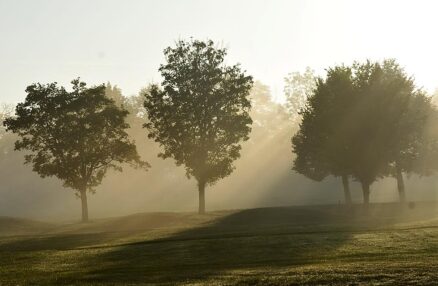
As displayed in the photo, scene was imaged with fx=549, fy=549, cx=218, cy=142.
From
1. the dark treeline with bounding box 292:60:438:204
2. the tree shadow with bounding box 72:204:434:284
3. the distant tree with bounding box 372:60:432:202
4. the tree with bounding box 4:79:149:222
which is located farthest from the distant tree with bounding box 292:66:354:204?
the tree with bounding box 4:79:149:222

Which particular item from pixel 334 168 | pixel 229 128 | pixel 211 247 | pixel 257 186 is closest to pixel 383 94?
pixel 334 168

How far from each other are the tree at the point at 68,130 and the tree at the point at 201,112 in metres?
5.93

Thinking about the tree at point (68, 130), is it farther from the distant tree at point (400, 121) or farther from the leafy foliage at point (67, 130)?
the distant tree at point (400, 121)

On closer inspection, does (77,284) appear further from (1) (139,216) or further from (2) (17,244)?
(1) (139,216)

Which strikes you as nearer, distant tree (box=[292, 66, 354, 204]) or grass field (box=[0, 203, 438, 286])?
grass field (box=[0, 203, 438, 286])

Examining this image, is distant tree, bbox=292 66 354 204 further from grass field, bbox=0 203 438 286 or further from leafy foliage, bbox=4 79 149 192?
leafy foliage, bbox=4 79 149 192

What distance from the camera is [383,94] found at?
195 ft

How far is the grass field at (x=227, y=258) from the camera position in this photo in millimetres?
20984

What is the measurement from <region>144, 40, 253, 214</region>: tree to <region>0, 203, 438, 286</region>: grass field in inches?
678

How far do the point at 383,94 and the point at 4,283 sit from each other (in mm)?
46429

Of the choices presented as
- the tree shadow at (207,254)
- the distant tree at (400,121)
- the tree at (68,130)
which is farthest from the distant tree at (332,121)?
the tree at (68,130)

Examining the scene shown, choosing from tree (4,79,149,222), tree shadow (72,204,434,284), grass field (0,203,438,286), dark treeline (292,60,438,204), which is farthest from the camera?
tree (4,79,149,222)

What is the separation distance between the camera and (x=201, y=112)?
64.8 metres

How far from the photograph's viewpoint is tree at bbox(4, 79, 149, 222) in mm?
61812
